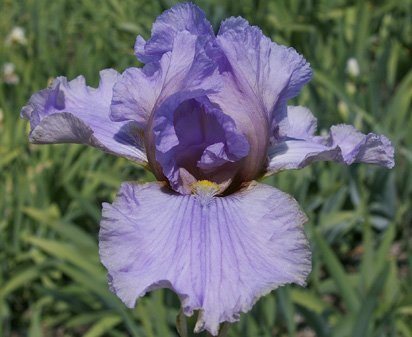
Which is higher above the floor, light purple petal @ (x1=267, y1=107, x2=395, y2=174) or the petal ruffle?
the petal ruffle

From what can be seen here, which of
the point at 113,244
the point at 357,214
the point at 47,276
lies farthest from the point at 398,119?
the point at 113,244

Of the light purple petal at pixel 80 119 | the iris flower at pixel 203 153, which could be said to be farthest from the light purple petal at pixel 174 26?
the light purple petal at pixel 80 119

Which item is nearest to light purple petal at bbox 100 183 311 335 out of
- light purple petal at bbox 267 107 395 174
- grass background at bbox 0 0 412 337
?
light purple petal at bbox 267 107 395 174

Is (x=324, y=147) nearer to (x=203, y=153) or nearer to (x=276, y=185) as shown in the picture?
(x=203, y=153)

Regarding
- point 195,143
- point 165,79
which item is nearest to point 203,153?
point 195,143

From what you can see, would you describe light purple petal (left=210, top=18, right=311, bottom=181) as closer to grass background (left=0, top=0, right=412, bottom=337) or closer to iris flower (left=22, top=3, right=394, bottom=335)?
iris flower (left=22, top=3, right=394, bottom=335)
